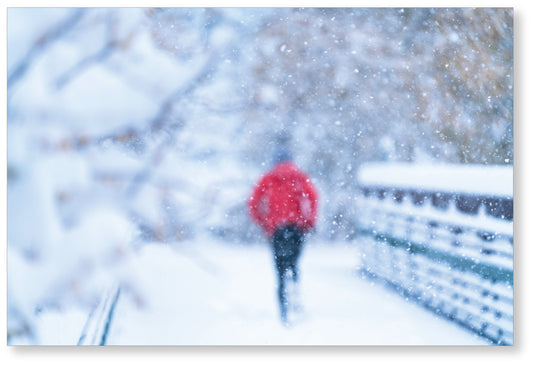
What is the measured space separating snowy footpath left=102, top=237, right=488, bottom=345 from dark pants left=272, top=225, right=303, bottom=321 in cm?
3

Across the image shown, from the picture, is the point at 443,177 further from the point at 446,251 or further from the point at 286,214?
the point at 286,214

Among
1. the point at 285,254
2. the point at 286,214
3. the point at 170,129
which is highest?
the point at 170,129

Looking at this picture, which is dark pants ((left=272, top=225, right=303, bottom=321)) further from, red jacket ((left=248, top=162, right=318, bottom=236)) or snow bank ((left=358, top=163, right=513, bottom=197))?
snow bank ((left=358, top=163, right=513, bottom=197))

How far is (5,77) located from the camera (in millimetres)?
2186

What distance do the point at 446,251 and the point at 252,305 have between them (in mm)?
673

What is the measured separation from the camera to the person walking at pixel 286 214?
2172 millimetres

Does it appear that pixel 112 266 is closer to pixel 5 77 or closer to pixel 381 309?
pixel 5 77

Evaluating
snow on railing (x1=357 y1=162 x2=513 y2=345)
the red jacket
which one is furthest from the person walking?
snow on railing (x1=357 y1=162 x2=513 y2=345)

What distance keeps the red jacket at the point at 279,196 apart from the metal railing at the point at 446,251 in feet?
0.57

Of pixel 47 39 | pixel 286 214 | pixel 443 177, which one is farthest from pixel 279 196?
pixel 47 39

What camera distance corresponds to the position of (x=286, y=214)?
7.15ft

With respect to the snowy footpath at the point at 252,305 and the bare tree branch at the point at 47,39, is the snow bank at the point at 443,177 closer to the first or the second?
the snowy footpath at the point at 252,305

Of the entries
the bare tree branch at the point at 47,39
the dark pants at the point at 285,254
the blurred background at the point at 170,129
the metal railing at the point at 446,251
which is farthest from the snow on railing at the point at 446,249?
the bare tree branch at the point at 47,39

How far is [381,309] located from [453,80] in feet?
2.63
